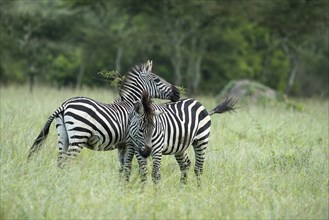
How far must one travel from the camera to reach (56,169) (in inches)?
258

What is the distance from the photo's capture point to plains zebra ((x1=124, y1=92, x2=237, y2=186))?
273 inches

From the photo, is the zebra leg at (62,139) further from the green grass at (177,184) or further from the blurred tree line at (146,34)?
the blurred tree line at (146,34)

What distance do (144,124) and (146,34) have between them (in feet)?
71.9

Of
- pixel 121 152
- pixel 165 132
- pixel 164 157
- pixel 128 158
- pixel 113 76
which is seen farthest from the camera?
pixel 164 157

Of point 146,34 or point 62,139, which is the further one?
point 146,34

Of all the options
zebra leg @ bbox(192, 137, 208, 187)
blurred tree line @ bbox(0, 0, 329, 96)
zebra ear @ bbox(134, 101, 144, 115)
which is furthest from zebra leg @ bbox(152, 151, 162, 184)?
blurred tree line @ bbox(0, 0, 329, 96)

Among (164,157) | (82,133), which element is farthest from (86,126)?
(164,157)

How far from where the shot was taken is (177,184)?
744 cm

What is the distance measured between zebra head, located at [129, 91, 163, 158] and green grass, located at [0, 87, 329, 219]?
349mm

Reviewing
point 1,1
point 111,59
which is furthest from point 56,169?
point 111,59

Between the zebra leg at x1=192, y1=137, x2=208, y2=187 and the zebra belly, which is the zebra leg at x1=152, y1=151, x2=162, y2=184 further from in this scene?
the zebra leg at x1=192, y1=137, x2=208, y2=187

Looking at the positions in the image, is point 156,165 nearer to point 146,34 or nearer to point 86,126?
point 86,126

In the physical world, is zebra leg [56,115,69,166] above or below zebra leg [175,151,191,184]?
above

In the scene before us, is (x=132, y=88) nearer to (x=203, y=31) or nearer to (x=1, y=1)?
(x=1, y=1)
